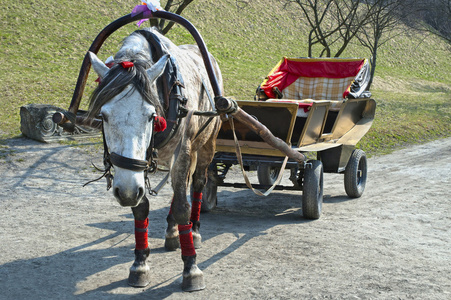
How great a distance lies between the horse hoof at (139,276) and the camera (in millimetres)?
4234

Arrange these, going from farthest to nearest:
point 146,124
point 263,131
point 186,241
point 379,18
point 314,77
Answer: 1. point 379,18
2. point 314,77
3. point 263,131
4. point 186,241
5. point 146,124

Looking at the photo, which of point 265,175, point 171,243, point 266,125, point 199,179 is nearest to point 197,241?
point 171,243

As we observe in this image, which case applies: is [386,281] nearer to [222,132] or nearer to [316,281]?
[316,281]

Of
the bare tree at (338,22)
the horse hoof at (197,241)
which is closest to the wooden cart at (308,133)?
the horse hoof at (197,241)

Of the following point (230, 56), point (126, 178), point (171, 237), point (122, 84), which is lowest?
point (171, 237)

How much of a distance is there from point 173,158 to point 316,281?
1.62 meters

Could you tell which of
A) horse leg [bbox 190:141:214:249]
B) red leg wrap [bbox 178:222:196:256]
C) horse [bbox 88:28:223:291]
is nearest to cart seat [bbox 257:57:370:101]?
horse leg [bbox 190:141:214:249]

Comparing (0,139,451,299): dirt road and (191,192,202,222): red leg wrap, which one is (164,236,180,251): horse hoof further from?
(191,192,202,222): red leg wrap

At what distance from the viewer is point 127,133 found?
3.35 metres

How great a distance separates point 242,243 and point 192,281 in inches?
53.8

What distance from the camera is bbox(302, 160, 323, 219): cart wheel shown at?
20.7ft

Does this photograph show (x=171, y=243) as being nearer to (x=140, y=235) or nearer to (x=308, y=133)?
(x=140, y=235)

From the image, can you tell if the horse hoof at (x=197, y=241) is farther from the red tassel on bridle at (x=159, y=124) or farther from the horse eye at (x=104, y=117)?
the horse eye at (x=104, y=117)

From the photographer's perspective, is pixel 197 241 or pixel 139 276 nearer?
pixel 139 276
